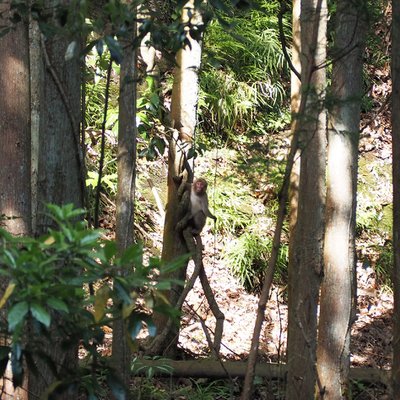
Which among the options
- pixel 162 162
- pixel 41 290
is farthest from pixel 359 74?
pixel 162 162

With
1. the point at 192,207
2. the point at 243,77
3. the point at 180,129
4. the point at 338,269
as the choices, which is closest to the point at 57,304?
the point at 338,269

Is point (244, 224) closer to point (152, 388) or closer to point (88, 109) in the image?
point (88, 109)

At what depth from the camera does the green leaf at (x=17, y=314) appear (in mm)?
2471

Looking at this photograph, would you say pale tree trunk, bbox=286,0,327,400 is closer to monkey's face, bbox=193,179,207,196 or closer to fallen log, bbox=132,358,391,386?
fallen log, bbox=132,358,391,386

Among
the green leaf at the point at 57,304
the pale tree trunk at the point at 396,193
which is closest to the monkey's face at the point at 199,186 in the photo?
the pale tree trunk at the point at 396,193

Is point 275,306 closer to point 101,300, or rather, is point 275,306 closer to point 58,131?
point 58,131

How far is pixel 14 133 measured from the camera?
564 centimetres

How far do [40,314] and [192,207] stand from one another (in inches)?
214

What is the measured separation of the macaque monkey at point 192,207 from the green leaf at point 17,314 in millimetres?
5271

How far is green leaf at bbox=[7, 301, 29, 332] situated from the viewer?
97.3 inches

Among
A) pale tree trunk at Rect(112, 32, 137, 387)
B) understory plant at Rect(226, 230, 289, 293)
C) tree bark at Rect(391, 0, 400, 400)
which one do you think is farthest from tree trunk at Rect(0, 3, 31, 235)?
understory plant at Rect(226, 230, 289, 293)

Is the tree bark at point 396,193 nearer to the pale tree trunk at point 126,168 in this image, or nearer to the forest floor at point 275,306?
the pale tree trunk at point 126,168

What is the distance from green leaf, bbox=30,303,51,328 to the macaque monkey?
527 cm

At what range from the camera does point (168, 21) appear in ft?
38.6
